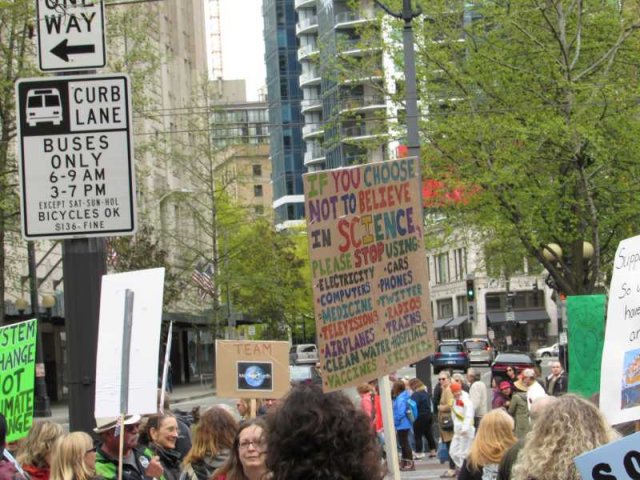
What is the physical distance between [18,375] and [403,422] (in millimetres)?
15457

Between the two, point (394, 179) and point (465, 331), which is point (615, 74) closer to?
point (394, 179)

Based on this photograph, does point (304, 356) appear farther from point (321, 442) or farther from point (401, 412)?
point (321, 442)

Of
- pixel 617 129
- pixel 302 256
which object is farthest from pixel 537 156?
pixel 302 256

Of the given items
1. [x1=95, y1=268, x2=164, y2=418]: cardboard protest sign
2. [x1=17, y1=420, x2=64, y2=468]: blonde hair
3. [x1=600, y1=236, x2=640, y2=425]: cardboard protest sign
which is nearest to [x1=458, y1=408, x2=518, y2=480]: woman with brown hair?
[x1=600, y1=236, x2=640, y2=425]: cardboard protest sign

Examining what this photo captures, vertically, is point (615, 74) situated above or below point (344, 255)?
above

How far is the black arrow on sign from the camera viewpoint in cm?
743

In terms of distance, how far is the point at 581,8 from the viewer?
3019 centimetres

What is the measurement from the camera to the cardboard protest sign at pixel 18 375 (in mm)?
8500

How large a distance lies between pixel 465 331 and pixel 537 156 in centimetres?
7058

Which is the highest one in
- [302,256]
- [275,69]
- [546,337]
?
[275,69]

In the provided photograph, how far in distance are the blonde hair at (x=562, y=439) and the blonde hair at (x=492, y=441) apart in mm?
3207

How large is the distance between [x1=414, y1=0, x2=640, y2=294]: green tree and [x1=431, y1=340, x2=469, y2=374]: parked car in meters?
23.5

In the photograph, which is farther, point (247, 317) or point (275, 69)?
point (275, 69)

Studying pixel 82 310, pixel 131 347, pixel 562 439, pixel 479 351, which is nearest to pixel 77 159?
pixel 82 310
